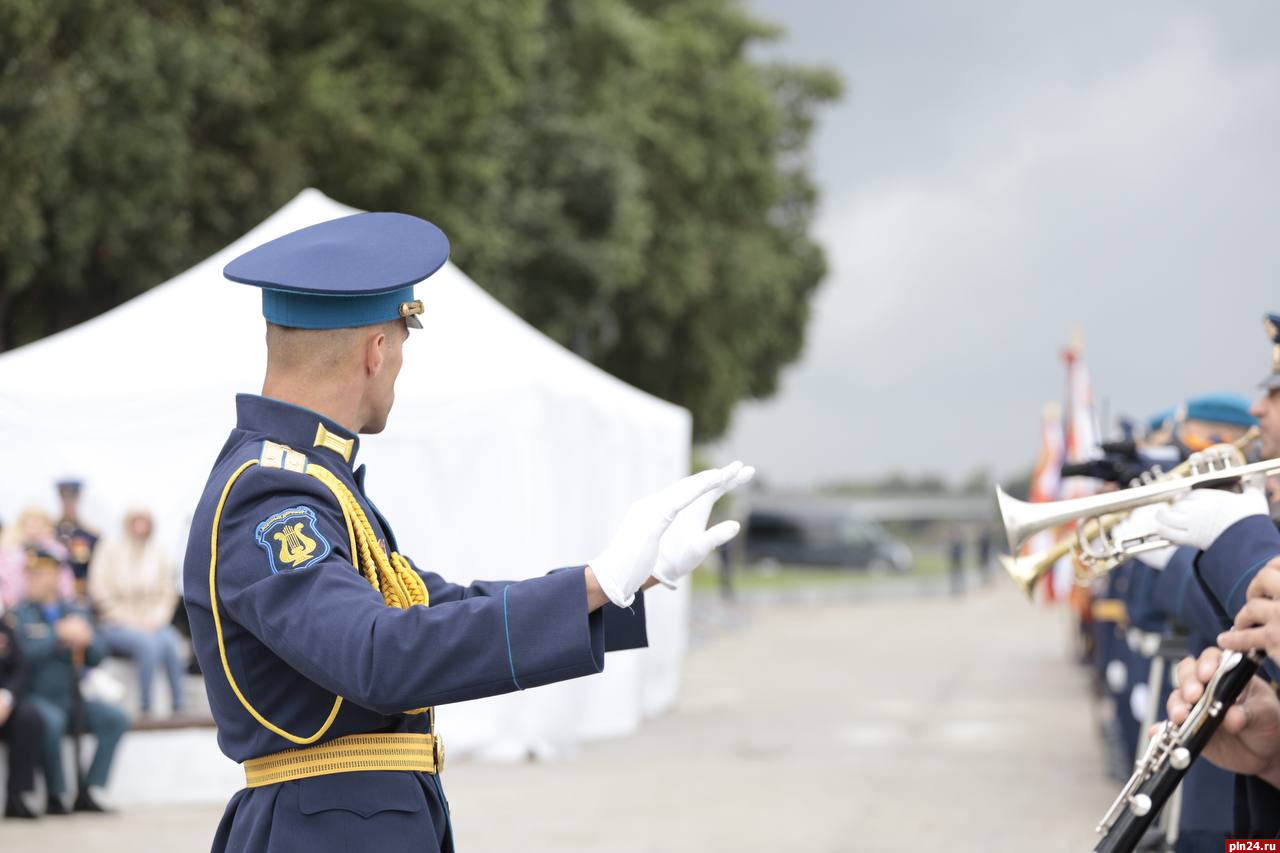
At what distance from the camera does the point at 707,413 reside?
29.5 meters

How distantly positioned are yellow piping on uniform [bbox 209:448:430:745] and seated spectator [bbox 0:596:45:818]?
6175 mm

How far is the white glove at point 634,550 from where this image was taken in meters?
2.14

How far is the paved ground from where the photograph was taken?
7.74 m

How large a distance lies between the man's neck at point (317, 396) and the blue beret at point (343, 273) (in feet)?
0.32

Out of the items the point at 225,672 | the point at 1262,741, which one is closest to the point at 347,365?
the point at 225,672

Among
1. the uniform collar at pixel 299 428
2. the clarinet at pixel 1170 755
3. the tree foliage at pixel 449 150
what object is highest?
the tree foliage at pixel 449 150

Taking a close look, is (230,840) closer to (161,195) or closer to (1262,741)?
(1262,741)

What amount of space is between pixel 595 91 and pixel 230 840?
23.2 m

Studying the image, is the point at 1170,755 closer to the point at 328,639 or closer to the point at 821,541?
the point at 328,639

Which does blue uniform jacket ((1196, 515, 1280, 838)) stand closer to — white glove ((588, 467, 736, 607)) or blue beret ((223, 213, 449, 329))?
white glove ((588, 467, 736, 607))

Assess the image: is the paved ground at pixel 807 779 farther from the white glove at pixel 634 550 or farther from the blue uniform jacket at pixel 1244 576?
the white glove at pixel 634 550

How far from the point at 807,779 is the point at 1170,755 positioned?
6.96 metres

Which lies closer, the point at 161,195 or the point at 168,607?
the point at 168,607

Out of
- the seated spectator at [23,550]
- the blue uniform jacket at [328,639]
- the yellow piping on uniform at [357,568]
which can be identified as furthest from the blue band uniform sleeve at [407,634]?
the seated spectator at [23,550]
